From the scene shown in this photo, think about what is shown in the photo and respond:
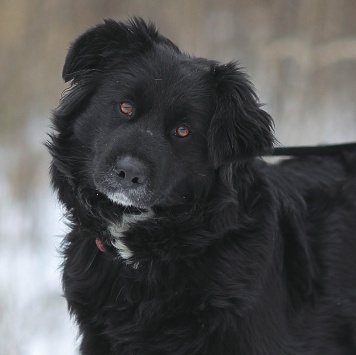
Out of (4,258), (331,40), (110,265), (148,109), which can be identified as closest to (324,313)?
(110,265)

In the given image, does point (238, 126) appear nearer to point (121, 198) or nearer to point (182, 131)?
point (182, 131)

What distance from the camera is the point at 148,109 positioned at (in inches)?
128

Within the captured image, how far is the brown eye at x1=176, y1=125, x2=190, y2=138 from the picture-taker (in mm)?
3289

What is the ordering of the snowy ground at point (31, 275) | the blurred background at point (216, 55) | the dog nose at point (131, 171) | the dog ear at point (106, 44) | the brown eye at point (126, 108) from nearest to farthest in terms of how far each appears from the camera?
the dog nose at point (131, 171)
the brown eye at point (126, 108)
the dog ear at point (106, 44)
the snowy ground at point (31, 275)
the blurred background at point (216, 55)

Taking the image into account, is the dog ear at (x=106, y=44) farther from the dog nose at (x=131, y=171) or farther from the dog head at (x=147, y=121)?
the dog nose at (x=131, y=171)

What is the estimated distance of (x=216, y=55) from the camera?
6.94m

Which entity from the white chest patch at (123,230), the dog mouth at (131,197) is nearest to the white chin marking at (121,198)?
the dog mouth at (131,197)

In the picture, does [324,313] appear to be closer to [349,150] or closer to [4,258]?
[349,150]

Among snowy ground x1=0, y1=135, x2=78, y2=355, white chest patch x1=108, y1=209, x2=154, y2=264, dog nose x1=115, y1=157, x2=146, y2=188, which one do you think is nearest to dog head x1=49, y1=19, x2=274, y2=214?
dog nose x1=115, y1=157, x2=146, y2=188

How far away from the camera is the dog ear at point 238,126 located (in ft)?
10.3

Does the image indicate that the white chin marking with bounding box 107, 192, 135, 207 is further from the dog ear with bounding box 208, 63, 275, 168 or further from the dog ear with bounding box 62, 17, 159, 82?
the dog ear with bounding box 62, 17, 159, 82

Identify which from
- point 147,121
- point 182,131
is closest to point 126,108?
point 147,121

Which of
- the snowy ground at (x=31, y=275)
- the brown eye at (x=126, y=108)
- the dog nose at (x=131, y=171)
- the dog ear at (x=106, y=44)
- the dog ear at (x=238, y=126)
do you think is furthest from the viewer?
the snowy ground at (x=31, y=275)

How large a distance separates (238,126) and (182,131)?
29 centimetres
